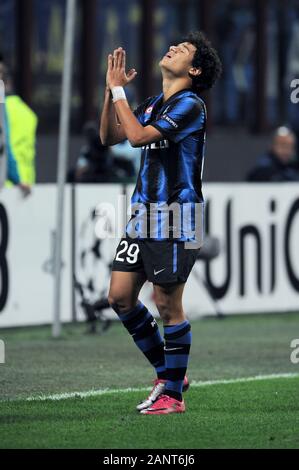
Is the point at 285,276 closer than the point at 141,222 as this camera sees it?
No

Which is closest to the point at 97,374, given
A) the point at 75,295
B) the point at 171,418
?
the point at 171,418

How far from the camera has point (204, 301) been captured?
1373 centimetres

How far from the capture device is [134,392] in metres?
9.01

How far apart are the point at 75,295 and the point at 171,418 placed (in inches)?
197

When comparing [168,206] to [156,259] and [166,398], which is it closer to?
[156,259]

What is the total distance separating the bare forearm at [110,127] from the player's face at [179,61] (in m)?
0.36

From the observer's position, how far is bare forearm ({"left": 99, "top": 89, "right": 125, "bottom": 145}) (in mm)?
8266

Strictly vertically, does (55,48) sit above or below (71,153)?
above
